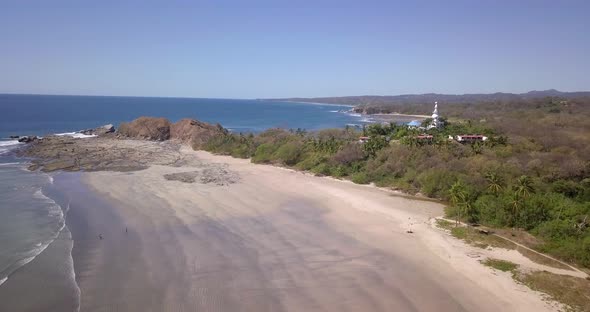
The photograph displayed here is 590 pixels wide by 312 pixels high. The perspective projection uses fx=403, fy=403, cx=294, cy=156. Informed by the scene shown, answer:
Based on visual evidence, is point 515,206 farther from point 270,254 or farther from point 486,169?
point 270,254

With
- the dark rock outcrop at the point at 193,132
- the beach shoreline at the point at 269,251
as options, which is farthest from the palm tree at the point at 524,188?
the dark rock outcrop at the point at 193,132

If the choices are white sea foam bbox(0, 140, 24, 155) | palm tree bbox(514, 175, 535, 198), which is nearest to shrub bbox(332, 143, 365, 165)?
palm tree bbox(514, 175, 535, 198)

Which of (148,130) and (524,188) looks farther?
(148,130)

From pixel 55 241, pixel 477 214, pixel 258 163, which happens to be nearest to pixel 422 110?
pixel 258 163

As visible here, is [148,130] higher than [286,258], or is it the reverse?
[148,130]

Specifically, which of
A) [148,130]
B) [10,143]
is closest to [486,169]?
[148,130]

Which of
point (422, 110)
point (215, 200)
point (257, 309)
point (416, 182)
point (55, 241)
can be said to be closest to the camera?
point (257, 309)

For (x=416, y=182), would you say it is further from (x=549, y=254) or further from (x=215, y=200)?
(x=215, y=200)
